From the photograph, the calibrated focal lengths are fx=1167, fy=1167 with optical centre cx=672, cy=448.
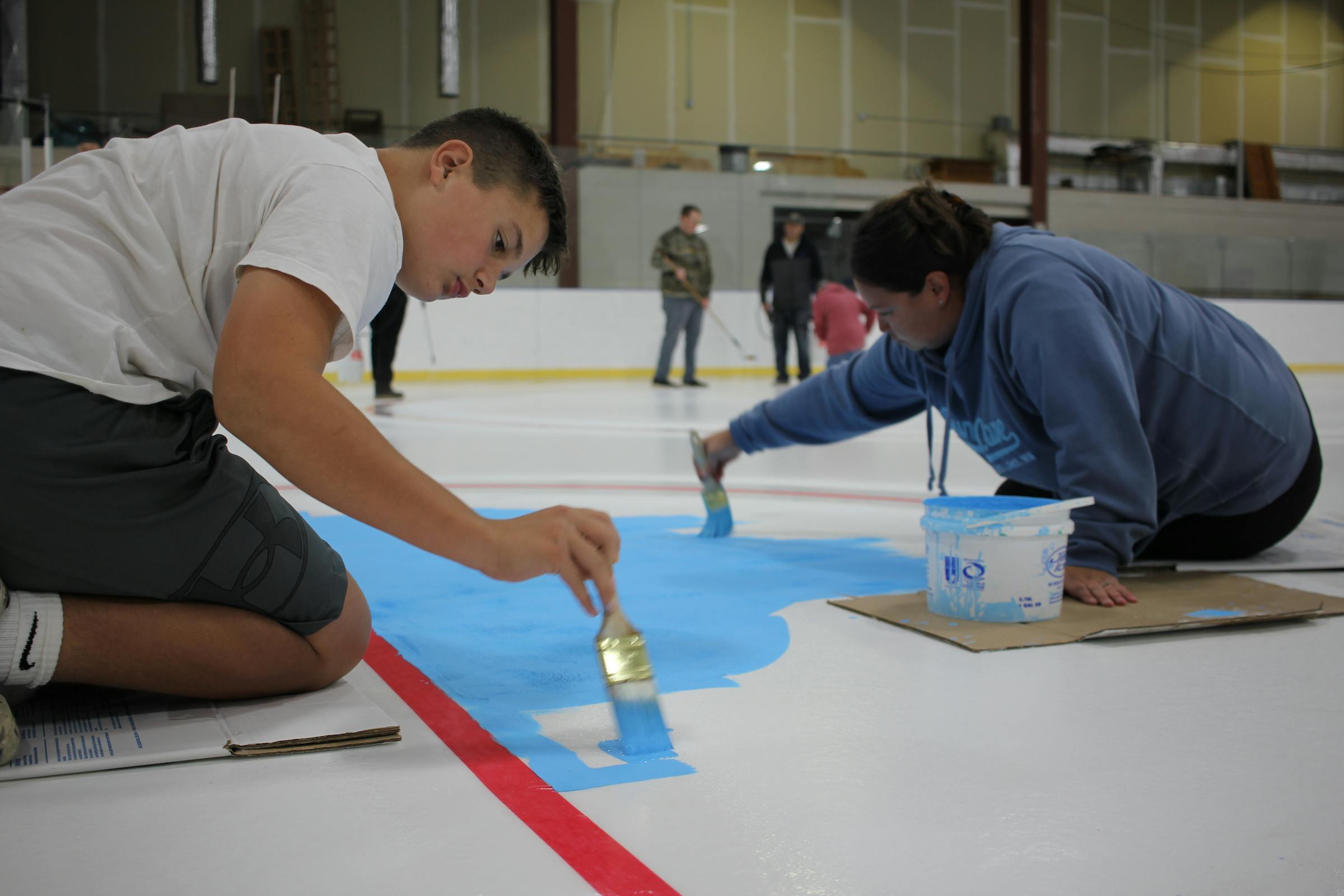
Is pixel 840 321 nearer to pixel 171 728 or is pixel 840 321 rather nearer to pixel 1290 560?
pixel 1290 560

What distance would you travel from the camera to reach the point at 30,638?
3.91ft

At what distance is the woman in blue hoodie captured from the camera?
187 centimetres

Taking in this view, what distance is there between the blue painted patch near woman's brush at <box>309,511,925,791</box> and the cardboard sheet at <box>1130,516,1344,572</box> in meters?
0.50

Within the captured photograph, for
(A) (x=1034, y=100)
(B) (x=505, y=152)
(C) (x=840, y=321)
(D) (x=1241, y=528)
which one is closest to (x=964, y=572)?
(D) (x=1241, y=528)

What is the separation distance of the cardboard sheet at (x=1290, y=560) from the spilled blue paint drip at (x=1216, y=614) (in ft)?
1.32

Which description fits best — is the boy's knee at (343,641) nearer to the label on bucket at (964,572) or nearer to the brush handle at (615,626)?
the brush handle at (615,626)

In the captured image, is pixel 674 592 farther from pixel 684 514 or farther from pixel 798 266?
pixel 798 266

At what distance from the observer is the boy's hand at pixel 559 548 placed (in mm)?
1052

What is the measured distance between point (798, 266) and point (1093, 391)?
838 centimetres

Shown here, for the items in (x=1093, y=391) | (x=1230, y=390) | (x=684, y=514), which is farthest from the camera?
(x=684, y=514)

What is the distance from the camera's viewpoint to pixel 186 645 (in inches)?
50.1

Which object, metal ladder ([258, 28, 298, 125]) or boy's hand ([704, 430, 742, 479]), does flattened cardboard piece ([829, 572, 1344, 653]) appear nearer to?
boy's hand ([704, 430, 742, 479])

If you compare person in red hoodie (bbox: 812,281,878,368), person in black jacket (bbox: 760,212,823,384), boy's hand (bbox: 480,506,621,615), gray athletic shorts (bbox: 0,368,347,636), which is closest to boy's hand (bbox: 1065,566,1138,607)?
boy's hand (bbox: 480,506,621,615)

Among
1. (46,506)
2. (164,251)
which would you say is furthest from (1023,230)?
(46,506)
